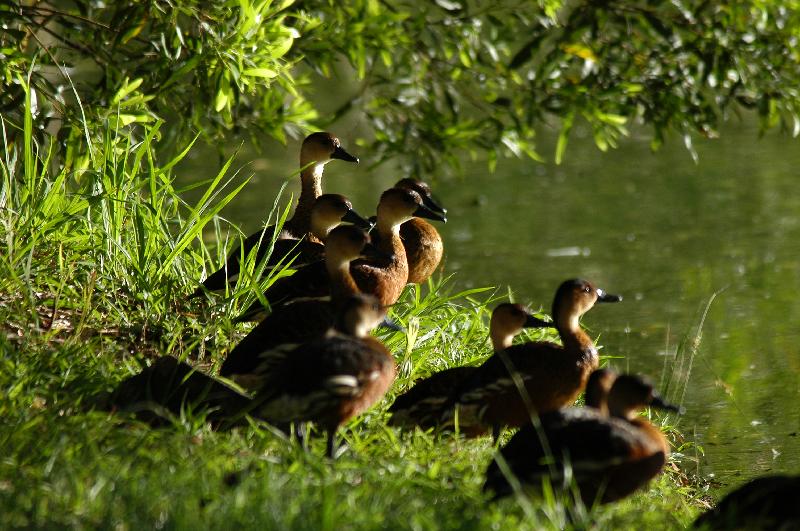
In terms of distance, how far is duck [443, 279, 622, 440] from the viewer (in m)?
5.02

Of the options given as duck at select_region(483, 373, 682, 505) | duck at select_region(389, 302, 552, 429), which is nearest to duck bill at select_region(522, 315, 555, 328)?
duck at select_region(389, 302, 552, 429)

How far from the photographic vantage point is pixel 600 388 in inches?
195

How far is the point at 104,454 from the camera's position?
4.27m

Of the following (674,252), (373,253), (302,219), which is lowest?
(674,252)

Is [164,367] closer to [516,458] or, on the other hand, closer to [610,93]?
[516,458]

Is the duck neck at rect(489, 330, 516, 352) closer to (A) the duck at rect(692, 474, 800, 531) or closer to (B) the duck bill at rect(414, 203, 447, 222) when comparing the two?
(B) the duck bill at rect(414, 203, 447, 222)

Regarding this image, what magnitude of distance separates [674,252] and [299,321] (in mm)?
6108

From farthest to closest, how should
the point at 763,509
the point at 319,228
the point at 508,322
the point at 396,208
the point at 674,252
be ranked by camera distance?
the point at 674,252, the point at 319,228, the point at 396,208, the point at 508,322, the point at 763,509

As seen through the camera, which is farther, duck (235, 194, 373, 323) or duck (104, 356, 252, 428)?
duck (235, 194, 373, 323)

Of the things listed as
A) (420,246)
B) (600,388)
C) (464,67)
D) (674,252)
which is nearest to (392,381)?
(600,388)

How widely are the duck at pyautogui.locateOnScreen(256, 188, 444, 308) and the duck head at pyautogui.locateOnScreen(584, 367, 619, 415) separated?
127 centimetres

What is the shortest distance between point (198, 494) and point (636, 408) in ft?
5.68

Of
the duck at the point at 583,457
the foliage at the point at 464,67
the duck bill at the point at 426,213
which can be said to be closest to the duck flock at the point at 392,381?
the duck at the point at 583,457

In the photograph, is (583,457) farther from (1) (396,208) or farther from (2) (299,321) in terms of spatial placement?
(1) (396,208)
